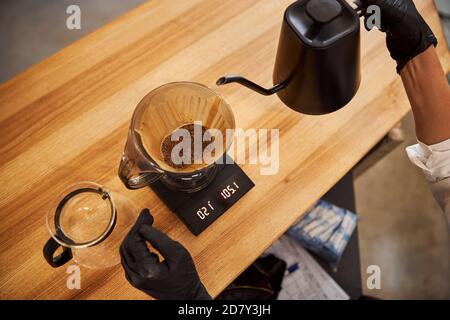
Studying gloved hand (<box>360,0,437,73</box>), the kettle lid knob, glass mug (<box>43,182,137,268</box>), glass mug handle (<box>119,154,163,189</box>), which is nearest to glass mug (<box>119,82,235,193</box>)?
glass mug handle (<box>119,154,163,189</box>)

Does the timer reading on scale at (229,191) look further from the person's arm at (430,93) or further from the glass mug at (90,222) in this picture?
the person's arm at (430,93)

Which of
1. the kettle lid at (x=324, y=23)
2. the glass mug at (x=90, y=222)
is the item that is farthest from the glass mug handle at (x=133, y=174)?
the kettle lid at (x=324, y=23)

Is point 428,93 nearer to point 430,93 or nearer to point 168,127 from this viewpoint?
point 430,93

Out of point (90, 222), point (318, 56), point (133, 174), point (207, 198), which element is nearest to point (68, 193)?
point (90, 222)

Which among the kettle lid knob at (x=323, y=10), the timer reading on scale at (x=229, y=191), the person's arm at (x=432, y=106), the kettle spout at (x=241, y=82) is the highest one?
the kettle lid knob at (x=323, y=10)

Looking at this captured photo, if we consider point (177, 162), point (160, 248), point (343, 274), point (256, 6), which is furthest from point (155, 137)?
point (343, 274)

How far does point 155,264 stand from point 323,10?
1.76 feet

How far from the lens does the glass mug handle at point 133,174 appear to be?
73 cm

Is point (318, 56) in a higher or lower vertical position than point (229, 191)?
higher

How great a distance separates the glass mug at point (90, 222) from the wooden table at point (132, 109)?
0.04 metres

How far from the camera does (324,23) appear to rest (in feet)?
2.11

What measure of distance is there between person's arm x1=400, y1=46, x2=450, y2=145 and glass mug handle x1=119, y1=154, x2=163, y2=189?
0.60 m

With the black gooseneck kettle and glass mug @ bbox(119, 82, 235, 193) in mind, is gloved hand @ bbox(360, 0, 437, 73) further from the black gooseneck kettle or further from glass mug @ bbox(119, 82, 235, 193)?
glass mug @ bbox(119, 82, 235, 193)

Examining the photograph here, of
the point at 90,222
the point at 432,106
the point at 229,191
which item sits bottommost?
the point at 432,106
